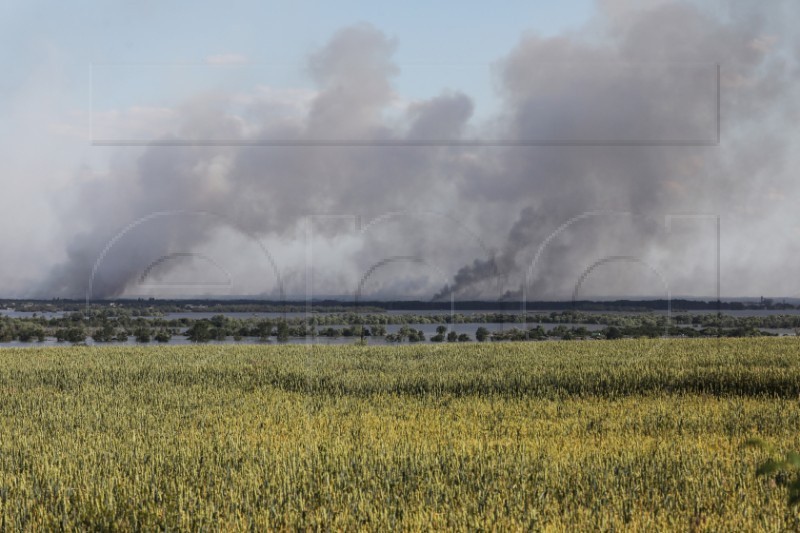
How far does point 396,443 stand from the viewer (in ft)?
36.3

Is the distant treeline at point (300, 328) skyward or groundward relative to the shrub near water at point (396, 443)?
groundward

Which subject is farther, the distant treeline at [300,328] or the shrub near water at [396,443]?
the distant treeline at [300,328]

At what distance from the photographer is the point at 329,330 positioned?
6425cm

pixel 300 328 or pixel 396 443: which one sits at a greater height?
pixel 396 443

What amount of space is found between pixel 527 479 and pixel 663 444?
363 cm

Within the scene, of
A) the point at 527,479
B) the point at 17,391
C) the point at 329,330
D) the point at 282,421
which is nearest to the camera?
the point at 527,479

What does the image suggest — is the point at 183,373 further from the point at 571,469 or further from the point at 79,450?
the point at 571,469

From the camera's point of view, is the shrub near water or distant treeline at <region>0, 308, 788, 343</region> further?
distant treeline at <region>0, 308, 788, 343</region>

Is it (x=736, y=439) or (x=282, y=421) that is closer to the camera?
(x=736, y=439)

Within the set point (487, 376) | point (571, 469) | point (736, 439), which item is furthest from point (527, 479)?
point (487, 376)

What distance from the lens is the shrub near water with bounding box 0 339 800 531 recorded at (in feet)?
24.8

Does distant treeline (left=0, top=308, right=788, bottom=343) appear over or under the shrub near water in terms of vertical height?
under

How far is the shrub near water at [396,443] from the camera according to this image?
24.8 ft

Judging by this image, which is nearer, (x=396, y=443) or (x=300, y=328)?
(x=396, y=443)
